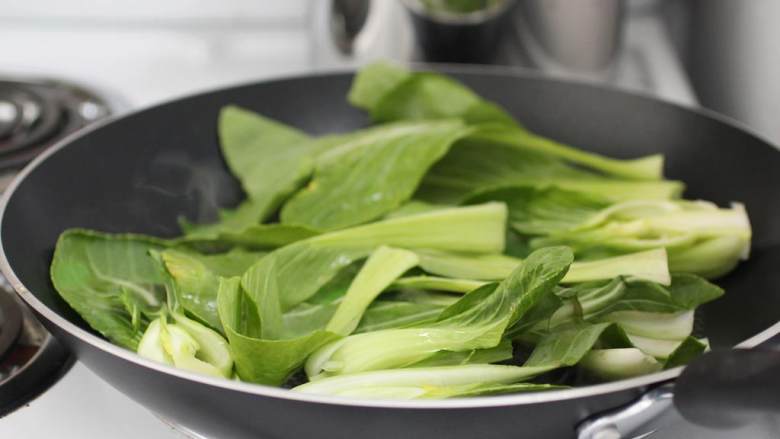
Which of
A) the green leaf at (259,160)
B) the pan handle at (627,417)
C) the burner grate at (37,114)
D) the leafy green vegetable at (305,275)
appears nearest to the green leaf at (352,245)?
the leafy green vegetable at (305,275)

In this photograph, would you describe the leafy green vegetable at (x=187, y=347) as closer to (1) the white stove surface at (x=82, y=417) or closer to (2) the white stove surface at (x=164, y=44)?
(1) the white stove surface at (x=82, y=417)

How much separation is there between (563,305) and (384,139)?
0.82 feet

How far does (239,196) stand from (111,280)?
7.9 inches

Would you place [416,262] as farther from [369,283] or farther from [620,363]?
[620,363]

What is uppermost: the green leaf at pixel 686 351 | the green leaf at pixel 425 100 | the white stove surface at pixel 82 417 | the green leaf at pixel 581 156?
the green leaf at pixel 425 100

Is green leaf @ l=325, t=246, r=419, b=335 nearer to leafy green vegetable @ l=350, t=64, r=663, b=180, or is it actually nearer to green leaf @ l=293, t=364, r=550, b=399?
green leaf @ l=293, t=364, r=550, b=399

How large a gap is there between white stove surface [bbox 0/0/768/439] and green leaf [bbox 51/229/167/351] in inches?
16.1

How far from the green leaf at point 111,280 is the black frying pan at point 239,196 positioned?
14mm

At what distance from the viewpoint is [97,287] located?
0.63 metres

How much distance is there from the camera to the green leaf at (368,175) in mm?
731

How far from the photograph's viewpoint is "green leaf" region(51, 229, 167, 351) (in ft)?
1.94

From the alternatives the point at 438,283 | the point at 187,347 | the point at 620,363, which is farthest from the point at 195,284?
the point at 620,363

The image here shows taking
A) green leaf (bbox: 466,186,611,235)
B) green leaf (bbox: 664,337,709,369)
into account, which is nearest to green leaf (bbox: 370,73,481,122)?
green leaf (bbox: 466,186,611,235)

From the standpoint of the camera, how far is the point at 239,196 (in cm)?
83
